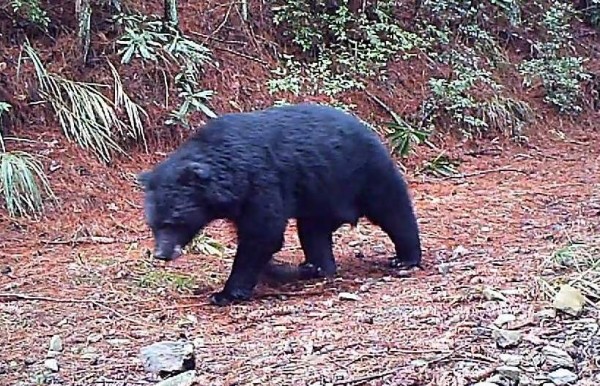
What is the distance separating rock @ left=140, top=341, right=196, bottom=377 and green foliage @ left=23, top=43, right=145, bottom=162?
4570 mm

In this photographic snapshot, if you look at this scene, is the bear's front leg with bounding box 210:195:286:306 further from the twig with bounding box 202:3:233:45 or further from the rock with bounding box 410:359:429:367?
the twig with bounding box 202:3:233:45

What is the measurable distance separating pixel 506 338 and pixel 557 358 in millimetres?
246

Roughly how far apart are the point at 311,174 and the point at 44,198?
293 cm

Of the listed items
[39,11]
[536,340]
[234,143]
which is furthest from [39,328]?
[39,11]

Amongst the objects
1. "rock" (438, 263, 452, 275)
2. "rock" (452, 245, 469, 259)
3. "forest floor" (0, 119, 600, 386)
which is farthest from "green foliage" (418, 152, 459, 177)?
"rock" (438, 263, 452, 275)

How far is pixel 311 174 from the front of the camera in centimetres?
547

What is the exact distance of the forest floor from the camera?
3484 millimetres

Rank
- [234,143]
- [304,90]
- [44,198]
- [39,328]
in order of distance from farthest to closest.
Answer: [304,90] → [44,198] → [234,143] → [39,328]

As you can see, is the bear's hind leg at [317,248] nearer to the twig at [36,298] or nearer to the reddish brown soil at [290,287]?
the reddish brown soil at [290,287]

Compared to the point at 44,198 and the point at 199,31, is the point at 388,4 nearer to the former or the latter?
the point at 199,31

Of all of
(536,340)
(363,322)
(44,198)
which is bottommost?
(44,198)

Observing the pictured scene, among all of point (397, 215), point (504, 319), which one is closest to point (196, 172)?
point (397, 215)

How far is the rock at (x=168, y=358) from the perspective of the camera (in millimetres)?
3762

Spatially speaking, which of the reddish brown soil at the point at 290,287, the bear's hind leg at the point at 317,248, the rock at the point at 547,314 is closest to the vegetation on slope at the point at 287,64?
the reddish brown soil at the point at 290,287
